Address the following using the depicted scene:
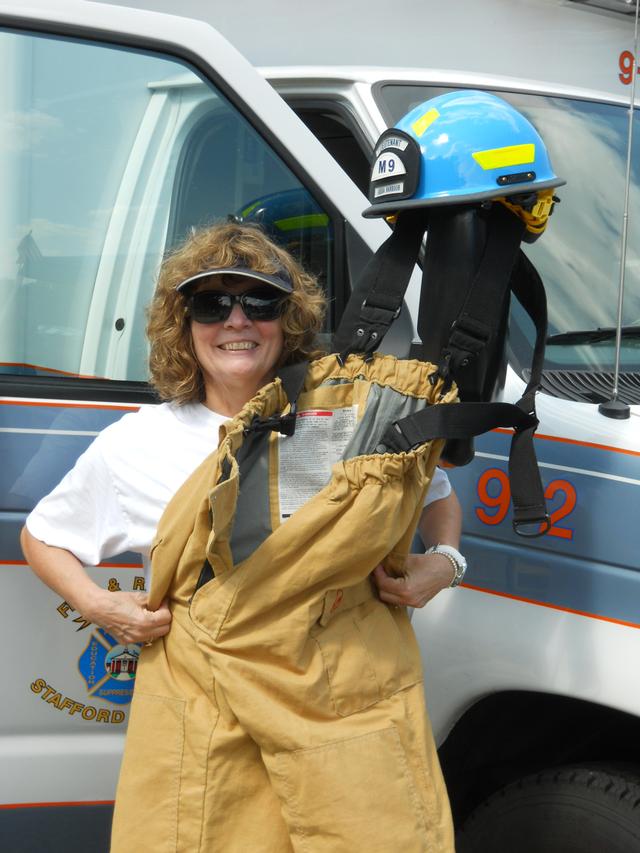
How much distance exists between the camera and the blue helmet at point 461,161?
78.1 inches

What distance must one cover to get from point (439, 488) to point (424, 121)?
28.4 inches

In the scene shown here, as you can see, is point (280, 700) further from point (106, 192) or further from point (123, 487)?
point (106, 192)

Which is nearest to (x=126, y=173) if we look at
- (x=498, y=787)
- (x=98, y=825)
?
(x=98, y=825)

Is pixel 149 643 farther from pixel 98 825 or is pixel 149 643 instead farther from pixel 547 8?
pixel 547 8

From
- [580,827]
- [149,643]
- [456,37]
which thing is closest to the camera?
[149,643]

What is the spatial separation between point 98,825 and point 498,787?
0.94m

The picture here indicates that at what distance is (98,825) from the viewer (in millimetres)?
2465

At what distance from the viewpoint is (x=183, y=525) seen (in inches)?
71.8

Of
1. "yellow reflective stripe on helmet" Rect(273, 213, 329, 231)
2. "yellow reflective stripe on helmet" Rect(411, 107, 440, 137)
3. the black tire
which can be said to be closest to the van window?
"yellow reflective stripe on helmet" Rect(273, 213, 329, 231)

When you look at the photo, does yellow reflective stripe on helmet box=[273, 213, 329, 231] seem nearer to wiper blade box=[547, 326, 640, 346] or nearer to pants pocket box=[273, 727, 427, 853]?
wiper blade box=[547, 326, 640, 346]

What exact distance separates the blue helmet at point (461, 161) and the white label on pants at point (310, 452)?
414mm

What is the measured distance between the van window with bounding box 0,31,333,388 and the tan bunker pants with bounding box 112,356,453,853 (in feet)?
2.55

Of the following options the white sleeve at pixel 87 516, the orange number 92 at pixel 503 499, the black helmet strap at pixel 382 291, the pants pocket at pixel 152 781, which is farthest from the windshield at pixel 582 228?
the pants pocket at pixel 152 781

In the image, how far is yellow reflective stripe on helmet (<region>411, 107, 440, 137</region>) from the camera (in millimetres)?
2078
